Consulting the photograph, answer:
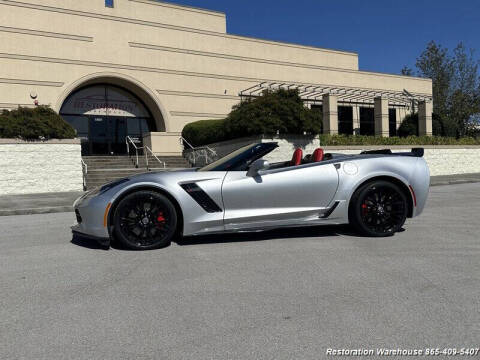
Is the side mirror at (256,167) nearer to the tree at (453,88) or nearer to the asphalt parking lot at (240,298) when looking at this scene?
the asphalt parking lot at (240,298)

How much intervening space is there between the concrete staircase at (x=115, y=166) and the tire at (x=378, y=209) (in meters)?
12.8

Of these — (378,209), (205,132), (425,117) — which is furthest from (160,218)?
(425,117)

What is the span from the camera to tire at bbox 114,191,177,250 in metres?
4.79

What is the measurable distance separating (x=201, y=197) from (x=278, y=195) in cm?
95

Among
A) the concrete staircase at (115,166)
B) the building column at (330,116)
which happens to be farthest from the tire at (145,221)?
the building column at (330,116)

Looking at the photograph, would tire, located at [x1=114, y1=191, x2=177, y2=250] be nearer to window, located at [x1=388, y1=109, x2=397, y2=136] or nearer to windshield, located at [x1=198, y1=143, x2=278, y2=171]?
windshield, located at [x1=198, y1=143, x2=278, y2=171]

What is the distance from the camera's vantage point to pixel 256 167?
4957mm

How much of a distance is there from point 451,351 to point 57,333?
7.50 feet

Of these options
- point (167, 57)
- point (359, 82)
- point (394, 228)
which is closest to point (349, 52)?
point (359, 82)

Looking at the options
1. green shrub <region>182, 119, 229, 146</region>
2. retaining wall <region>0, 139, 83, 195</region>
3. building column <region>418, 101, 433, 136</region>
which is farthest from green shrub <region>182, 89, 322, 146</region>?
building column <region>418, 101, 433, 136</region>

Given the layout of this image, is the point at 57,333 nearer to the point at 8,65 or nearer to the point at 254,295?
the point at 254,295

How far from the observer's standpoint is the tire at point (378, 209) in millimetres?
5379

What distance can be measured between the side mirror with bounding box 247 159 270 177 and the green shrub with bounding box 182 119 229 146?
13.9 metres

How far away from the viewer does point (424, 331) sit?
2.46 m
